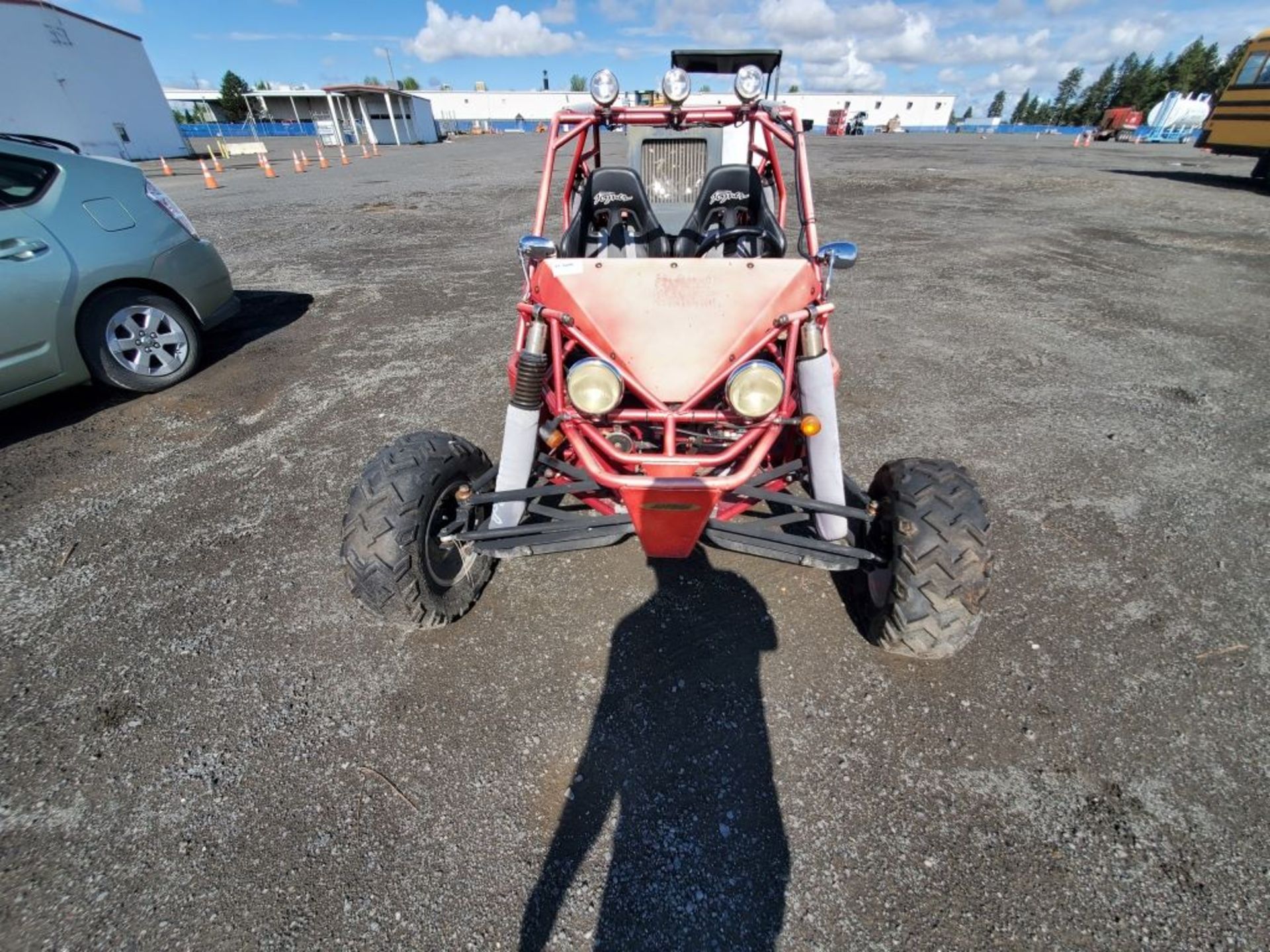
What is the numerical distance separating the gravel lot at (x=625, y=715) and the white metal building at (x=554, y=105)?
89.2 metres

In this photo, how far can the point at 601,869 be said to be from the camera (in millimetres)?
1796

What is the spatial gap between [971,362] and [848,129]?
59.6 m

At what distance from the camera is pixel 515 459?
2389 mm

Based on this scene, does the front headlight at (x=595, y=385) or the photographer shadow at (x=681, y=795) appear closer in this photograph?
the photographer shadow at (x=681, y=795)

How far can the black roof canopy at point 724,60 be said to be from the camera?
656cm

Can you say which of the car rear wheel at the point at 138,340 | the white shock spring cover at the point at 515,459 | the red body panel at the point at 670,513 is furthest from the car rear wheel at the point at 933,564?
the car rear wheel at the point at 138,340

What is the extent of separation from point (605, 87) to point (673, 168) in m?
3.29

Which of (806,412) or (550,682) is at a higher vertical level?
(806,412)

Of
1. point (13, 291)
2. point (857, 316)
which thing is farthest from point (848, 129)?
point (13, 291)

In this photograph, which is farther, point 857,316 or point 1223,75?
point 1223,75

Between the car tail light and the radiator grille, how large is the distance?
4.24 metres

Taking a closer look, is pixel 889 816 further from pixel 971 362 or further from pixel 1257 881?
pixel 971 362

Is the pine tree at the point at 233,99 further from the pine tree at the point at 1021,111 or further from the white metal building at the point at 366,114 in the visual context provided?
the pine tree at the point at 1021,111

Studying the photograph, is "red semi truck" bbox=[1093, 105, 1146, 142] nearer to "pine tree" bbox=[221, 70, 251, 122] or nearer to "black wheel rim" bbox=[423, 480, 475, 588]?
"black wheel rim" bbox=[423, 480, 475, 588]
